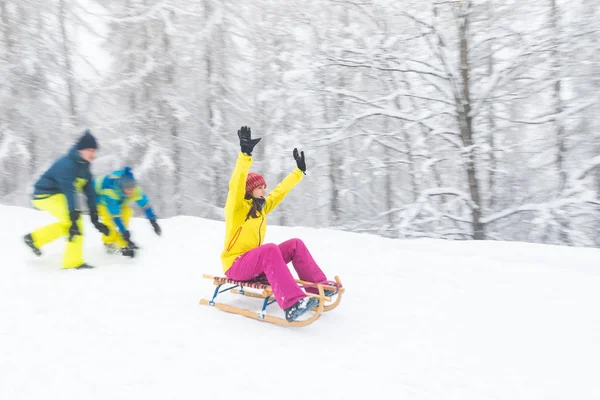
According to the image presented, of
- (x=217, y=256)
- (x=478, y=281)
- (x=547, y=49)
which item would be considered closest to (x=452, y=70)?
(x=547, y=49)

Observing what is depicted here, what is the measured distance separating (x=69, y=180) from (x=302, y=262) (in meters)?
2.90

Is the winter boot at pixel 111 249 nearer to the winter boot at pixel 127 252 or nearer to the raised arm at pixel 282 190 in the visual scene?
the winter boot at pixel 127 252

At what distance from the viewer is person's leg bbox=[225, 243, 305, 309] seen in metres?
3.34

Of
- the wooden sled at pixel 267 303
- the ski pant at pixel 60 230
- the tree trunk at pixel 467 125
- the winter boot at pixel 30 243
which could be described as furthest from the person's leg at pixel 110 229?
the tree trunk at pixel 467 125

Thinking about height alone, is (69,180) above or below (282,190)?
above

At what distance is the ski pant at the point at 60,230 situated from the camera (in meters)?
4.91

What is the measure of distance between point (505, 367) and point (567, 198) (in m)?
5.25

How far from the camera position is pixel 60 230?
5.18 m

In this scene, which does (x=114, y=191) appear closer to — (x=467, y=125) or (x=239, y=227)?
(x=239, y=227)

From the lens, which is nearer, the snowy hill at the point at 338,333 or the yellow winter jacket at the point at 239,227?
the snowy hill at the point at 338,333

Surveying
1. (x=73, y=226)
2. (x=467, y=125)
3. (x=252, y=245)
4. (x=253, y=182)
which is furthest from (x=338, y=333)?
(x=467, y=125)

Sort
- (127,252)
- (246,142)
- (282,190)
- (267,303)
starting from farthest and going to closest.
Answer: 1. (127,252)
2. (282,190)
3. (267,303)
4. (246,142)

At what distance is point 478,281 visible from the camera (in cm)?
434

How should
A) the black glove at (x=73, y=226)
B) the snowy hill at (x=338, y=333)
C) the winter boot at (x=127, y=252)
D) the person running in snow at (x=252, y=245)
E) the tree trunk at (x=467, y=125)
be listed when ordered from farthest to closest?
1. the tree trunk at (x=467, y=125)
2. the winter boot at (x=127, y=252)
3. the black glove at (x=73, y=226)
4. the person running in snow at (x=252, y=245)
5. the snowy hill at (x=338, y=333)
